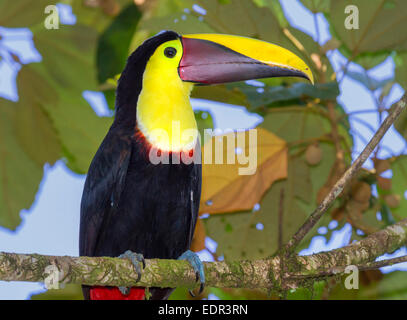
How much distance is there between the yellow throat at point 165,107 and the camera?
3.11 m

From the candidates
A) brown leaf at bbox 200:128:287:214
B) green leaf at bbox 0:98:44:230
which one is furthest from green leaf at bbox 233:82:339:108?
green leaf at bbox 0:98:44:230

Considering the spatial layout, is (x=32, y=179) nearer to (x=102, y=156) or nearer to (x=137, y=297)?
(x=102, y=156)

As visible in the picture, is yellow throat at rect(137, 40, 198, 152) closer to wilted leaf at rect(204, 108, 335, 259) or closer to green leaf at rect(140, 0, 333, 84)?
green leaf at rect(140, 0, 333, 84)

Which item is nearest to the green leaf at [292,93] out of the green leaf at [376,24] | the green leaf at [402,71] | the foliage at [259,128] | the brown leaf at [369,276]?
the foliage at [259,128]

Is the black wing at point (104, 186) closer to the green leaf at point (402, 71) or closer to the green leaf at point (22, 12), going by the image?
the green leaf at point (22, 12)

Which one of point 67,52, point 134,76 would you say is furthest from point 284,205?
point 67,52

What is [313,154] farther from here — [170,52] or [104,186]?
[104,186]

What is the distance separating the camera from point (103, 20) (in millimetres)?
4648

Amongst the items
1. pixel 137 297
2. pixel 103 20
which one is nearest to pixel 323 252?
pixel 137 297

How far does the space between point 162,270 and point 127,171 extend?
0.81 meters

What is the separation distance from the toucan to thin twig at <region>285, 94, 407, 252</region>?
61 centimetres

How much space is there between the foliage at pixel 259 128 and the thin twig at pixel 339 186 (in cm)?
68

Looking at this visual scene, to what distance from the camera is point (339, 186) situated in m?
2.45

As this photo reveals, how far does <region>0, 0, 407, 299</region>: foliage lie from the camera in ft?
11.2
